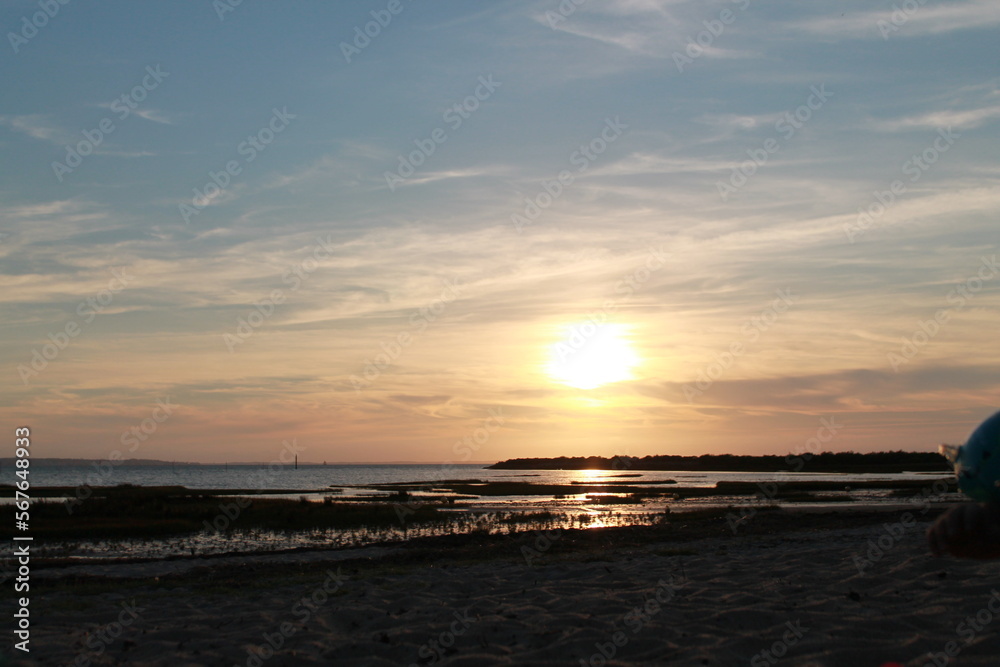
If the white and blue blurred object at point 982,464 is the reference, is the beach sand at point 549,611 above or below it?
below

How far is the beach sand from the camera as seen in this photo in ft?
22.8

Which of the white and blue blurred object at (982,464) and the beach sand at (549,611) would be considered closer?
the white and blue blurred object at (982,464)

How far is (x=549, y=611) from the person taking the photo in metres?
8.95

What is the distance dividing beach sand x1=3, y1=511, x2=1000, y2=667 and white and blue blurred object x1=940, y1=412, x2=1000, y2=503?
3.33 metres

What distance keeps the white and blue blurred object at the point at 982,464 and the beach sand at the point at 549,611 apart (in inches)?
131

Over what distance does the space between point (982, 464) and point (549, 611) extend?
250 inches

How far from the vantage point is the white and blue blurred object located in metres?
3.55

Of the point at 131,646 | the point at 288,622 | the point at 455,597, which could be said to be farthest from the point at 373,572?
the point at 131,646

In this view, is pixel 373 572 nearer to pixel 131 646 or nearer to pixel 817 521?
pixel 131 646

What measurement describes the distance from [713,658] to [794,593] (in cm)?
328

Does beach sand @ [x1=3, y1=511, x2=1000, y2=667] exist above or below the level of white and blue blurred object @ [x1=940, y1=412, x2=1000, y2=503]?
below

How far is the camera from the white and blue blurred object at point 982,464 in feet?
11.6

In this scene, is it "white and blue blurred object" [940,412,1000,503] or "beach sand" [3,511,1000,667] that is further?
"beach sand" [3,511,1000,667]

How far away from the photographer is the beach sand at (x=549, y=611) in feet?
22.8
